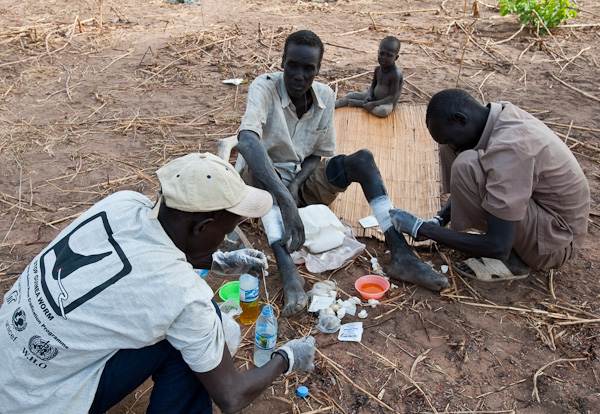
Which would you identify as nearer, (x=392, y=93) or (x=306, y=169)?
(x=306, y=169)

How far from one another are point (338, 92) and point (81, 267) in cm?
440

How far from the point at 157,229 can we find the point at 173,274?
17cm

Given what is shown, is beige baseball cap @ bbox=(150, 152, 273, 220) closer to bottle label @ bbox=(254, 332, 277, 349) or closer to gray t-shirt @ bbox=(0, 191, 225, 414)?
gray t-shirt @ bbox=(0, 191, 225, 414)

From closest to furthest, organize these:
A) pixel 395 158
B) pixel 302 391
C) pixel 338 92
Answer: pixel 302 391
pixel 395 158
pixel 338 92

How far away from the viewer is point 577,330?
2.60 metres

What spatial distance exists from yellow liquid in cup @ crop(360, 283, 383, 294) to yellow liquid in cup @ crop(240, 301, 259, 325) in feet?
2.14

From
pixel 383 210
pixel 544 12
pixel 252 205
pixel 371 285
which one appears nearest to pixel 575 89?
pixel 544 12

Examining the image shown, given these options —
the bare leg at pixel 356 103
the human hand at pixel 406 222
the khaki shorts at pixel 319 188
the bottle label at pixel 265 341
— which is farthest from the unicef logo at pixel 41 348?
the bare leg at pixel 356 103

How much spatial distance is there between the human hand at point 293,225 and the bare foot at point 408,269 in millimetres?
609

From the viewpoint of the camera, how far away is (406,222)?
2.91m

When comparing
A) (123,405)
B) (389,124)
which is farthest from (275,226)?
(389,124)

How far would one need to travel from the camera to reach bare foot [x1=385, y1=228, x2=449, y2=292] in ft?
9.25

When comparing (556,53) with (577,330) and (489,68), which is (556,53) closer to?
(489,68)

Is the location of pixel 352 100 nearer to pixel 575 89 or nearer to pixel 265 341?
pixel 575 89
